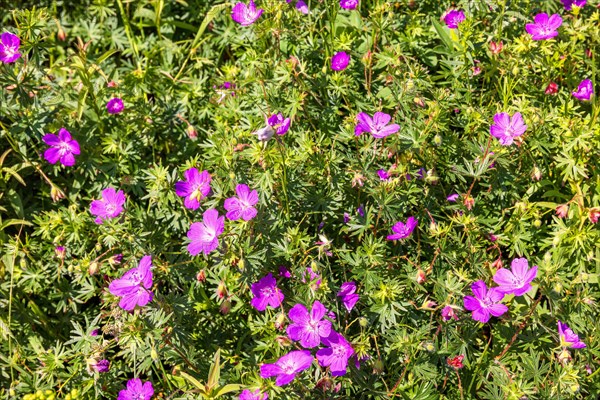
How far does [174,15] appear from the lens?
4520 mm

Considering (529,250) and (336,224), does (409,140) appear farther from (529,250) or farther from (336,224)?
(529,250)

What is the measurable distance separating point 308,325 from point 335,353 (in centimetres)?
15

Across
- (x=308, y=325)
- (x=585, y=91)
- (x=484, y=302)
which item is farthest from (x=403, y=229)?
(x=585, y=91)

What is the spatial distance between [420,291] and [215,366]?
3.37 feet

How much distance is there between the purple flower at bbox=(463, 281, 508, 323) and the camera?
2.88 metres

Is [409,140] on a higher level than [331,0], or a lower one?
lower

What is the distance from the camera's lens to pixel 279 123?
307cm

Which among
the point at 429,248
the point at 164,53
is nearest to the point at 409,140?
the point at 429,248

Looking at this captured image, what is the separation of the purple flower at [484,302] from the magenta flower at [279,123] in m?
1.03

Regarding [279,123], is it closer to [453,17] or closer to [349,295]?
[349,295]

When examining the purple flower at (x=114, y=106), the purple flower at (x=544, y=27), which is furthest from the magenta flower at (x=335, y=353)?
the purple flower at (x=544, y=27)

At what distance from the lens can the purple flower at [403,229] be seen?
123 inches

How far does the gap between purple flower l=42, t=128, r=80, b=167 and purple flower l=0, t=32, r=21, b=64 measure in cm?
41

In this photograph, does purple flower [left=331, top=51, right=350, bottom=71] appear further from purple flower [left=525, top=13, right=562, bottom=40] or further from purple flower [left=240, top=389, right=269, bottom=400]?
purple flower [left=240, top=389, right=269, bottom=400]
